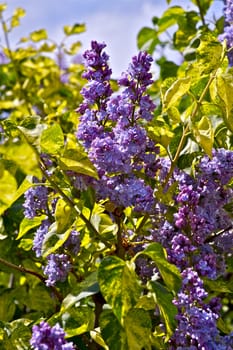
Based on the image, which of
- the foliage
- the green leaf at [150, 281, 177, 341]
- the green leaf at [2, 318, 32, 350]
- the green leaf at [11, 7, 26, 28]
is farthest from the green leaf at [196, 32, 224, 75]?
the green leaf at [11, 7, 26, 28]

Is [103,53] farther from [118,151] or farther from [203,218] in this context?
[203,218]

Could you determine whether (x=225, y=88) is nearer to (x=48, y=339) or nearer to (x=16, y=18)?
(x=48, y=339)

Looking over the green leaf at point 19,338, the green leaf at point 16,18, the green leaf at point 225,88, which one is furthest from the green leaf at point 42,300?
the green leaf at point 16,18

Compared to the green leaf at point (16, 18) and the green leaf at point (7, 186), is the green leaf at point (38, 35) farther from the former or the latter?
the green leaf at point (7, 186)

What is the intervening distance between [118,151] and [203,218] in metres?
0.18

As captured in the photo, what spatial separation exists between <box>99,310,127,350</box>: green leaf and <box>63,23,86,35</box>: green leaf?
2410mm

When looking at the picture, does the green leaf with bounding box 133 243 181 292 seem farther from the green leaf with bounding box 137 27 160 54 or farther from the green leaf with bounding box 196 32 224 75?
the green leaf with bounding box 137 27 160 54

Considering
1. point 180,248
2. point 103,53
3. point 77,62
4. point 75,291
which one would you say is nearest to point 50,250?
point 75,291

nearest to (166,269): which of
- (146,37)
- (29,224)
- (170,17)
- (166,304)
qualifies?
(166,304)

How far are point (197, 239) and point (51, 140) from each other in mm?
Result: 272

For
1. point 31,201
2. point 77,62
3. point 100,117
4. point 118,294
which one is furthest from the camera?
point 77,62

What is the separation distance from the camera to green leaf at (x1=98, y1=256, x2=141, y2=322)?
0.98m

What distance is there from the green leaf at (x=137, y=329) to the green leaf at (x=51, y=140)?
0.26 metres

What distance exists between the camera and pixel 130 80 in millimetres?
1146
